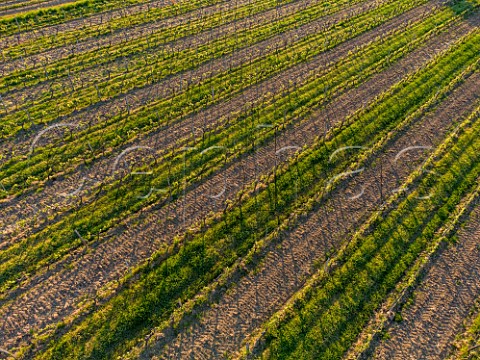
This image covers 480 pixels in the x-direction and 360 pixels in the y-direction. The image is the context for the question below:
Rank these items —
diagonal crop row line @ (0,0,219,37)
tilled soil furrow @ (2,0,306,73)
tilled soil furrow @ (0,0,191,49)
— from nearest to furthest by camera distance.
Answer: tilled soil furrow @ (2,0,306,73), tilled soil furrow @ (0,0,191,49), diagonal crop row line @ (0,0,219,37)

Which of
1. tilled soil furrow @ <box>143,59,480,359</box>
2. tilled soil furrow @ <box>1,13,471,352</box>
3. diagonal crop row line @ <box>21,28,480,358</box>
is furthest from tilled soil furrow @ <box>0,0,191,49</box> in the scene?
tilled soil furrow @ <box>143,59,480,359</box>

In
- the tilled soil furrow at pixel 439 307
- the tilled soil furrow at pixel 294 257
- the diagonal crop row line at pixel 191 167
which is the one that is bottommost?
the tilled soil furrow at pixel 439 307

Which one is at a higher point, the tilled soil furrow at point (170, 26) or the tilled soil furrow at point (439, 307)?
the tilled soil furrow at point (170, 26)

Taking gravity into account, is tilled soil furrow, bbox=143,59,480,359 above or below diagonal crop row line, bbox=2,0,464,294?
below

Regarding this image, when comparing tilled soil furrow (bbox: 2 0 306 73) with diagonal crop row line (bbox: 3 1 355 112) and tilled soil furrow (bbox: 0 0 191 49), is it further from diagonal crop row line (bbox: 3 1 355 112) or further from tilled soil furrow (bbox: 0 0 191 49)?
tilled soil furrow (bbox: 0 0 191 49)

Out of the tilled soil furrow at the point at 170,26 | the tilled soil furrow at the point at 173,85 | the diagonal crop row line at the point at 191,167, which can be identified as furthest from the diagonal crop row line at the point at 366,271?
the tilled soil furrow at the point at 170,26

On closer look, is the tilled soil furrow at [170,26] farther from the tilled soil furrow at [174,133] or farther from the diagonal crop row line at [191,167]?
the diagonal crop row line at [191,167]

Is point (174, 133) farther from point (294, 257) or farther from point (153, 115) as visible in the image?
point (294, 257)

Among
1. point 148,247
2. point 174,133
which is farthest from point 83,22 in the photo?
point 148,247
